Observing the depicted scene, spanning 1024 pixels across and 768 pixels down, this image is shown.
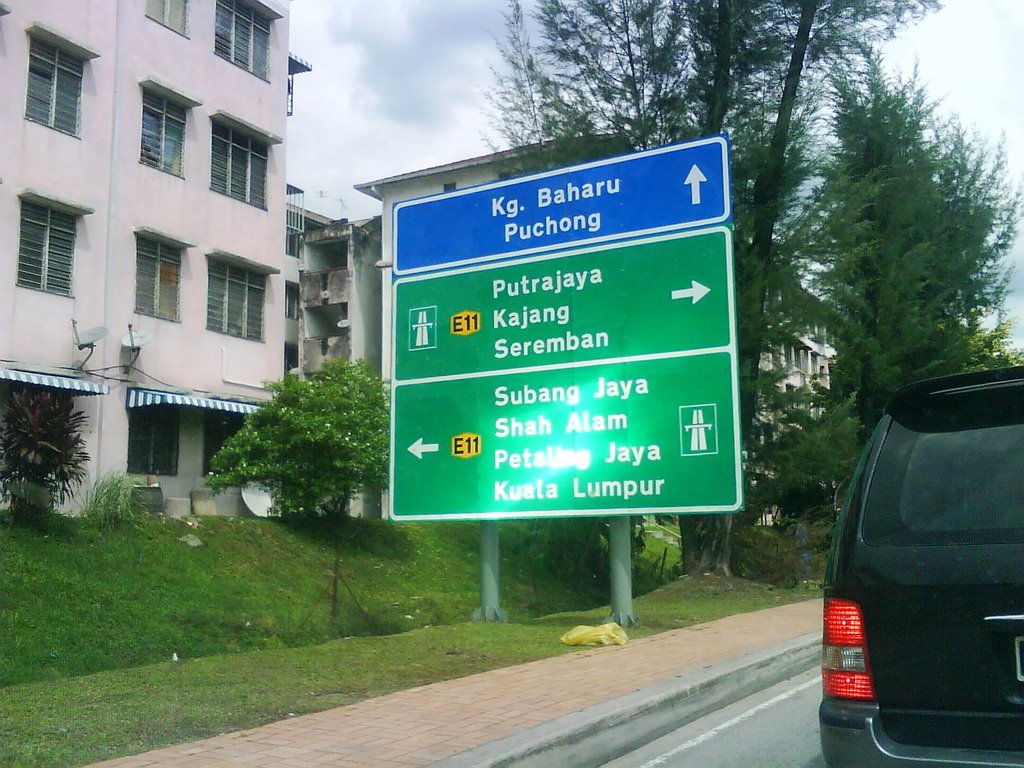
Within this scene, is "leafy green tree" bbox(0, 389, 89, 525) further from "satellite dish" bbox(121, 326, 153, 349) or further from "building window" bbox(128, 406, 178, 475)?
"building window" bbox(128, 406, 178, 475)

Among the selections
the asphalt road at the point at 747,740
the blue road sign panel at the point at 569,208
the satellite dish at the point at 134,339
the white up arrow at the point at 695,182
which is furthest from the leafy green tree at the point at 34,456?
the asphalt road at the point at 747,740

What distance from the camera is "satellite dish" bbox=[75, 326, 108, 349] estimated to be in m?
18.9

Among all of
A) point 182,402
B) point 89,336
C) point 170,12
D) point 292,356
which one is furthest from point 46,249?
point 292,356

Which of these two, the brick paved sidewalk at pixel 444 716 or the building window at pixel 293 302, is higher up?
the building window at pixel 293 302

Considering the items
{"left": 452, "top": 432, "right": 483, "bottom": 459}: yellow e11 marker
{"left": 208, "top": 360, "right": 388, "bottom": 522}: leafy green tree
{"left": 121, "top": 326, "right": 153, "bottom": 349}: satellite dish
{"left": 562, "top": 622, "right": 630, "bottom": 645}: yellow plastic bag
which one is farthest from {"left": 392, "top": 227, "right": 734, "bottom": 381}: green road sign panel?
{"left": 121, "top": 326, "right": 153, "bottom": 349}: satellite dish

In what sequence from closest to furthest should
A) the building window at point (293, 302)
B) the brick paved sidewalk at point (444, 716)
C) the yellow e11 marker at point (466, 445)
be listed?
the brick paved sidewalk at point (444, 716) → the yellow e11 marker at point (466, 445) → the building window at point (293, 302)

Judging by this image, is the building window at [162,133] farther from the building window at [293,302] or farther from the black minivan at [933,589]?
the black minivan at [933,589]

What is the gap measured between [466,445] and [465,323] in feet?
4.72

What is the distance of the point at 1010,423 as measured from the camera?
3660 millimetres

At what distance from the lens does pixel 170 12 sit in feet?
73.1

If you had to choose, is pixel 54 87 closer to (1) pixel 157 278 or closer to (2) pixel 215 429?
(1) pixel 157 278

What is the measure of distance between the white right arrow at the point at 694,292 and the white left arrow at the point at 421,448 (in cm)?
334

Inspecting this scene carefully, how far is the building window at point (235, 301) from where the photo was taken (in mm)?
22984

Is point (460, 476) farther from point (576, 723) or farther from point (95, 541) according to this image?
point (95, 541)
